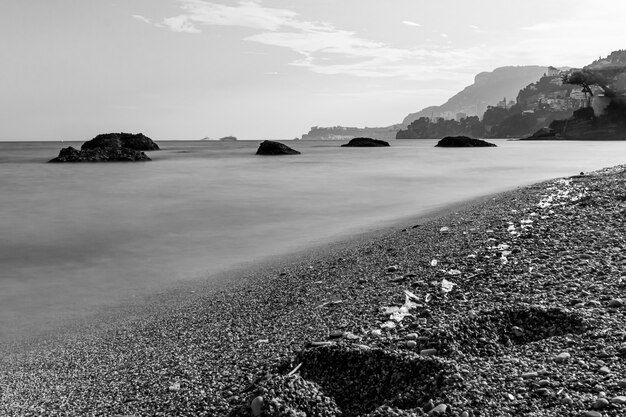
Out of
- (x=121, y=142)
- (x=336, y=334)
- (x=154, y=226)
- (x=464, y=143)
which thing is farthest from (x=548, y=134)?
(x=336, y=334)

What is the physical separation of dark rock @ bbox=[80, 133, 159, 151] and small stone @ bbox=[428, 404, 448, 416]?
46111 millimetres

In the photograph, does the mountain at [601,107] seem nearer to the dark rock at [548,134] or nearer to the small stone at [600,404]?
the dark rock at [548,134]

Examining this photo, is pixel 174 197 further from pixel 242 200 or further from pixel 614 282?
pixel 614 282

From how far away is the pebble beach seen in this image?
118 inches

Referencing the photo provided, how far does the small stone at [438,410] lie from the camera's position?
2765mm

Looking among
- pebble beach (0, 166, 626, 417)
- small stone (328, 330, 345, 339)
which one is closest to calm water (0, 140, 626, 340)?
pebble beach (0, 166, 626, 417)

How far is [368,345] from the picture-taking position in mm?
3703

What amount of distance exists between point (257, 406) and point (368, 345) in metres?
1.10

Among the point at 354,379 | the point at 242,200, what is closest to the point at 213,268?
the point at 354,379

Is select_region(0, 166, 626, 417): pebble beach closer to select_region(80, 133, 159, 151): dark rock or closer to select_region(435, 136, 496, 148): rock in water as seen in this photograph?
select_region(80, 133, 159, 151): dark rock

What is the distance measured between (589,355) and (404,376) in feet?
4.34

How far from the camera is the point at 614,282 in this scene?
488 centimetres

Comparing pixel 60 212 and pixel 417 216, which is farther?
pixel 60 212

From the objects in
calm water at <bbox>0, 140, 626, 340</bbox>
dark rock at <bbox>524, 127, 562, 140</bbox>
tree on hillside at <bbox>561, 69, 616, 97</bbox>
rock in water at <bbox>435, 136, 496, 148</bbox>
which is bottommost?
calm water at <bbox>0, 140, 626, 340</bbox>
